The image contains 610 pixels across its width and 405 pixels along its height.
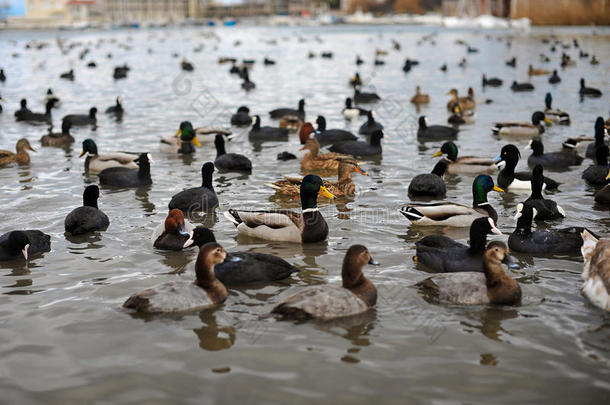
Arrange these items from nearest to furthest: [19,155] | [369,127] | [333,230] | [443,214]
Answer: [443,214]
[333,230]
[19,155]
[369,127]

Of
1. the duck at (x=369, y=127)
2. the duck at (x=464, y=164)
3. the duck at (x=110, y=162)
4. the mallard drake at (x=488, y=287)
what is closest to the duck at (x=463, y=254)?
the mallard drake at (x=488, y=287)

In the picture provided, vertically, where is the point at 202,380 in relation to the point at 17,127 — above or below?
below

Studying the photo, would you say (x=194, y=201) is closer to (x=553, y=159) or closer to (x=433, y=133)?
(x=553, y=159)

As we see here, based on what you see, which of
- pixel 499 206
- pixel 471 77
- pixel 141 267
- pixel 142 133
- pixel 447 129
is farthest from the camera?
pixel 471 77

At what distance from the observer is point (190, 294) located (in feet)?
25.6

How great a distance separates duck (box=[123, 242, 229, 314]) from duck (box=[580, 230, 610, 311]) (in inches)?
164

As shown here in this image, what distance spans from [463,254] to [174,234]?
13.3 feet

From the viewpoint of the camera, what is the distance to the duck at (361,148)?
683 inches

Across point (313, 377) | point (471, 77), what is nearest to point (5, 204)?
point (313, 377)

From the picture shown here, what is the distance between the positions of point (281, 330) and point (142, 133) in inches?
615

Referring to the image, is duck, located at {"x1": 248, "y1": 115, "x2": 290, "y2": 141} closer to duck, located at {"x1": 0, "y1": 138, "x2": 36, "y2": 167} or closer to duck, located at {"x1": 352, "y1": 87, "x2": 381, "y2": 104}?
duck, located at {"x1": 0, "y1": 138, "x2": 36, "y2": 167}

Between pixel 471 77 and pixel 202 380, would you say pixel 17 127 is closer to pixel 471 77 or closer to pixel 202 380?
pixel 202 380

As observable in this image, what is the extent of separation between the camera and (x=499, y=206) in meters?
12.7

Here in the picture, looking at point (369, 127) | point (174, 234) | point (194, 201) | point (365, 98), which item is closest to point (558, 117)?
point (369, 127)
